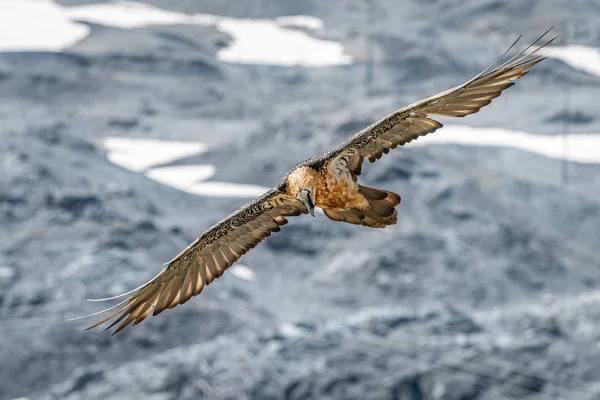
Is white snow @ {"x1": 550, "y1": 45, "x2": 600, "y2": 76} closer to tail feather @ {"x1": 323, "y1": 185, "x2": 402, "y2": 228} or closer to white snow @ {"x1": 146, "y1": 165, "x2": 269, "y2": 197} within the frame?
white snow @ {"x1": 146, "y1": 165, "x2": 269, "y2": 197}

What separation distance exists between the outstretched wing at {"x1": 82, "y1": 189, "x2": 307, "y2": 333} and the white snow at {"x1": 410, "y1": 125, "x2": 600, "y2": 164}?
1319 inches

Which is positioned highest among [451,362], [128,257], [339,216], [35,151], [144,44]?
[339,216]

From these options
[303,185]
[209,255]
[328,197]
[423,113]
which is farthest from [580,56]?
Answer: [303,185]

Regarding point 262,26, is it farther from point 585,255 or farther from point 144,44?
point 585,255

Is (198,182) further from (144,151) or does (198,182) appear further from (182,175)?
(144,151)

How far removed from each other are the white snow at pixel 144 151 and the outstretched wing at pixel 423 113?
105ft

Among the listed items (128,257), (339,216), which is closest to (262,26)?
(128,257)

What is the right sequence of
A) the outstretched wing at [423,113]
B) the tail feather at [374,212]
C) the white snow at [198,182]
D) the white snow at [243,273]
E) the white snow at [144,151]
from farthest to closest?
the white snow at [243,273] → the white snow at [198,182] → the white snow at [144,151] → the tail feather at [374,212] → the outstretched wing at [423,113]

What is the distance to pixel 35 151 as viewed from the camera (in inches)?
1508

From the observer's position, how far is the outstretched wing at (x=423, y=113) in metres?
5.98

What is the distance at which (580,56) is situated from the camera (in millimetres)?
45969

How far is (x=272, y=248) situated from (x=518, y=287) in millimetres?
9797

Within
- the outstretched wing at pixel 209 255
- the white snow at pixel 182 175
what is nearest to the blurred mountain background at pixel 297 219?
the white snow at pixel 182 175

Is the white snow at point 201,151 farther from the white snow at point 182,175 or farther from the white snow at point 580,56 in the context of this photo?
the white snow at point 580,56
